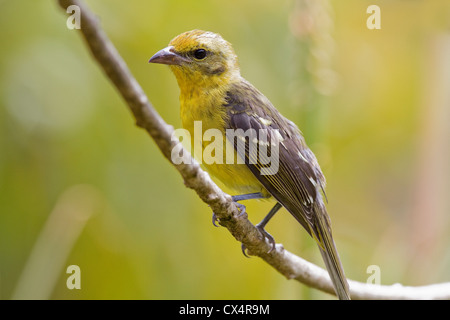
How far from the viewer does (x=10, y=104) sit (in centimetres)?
395

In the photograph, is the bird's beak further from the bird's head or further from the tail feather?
the tail feather

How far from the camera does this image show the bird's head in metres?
2.81

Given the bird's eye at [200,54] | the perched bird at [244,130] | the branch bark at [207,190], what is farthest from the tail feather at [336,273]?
the bird's eye at [200,54]

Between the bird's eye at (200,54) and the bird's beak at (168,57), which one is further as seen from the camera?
the bird's eye at (200,54)

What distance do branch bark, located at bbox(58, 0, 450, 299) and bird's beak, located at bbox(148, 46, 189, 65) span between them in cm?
86

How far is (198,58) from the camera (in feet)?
9.48

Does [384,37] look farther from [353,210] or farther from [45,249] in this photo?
[45,249]

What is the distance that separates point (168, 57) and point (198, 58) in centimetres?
19

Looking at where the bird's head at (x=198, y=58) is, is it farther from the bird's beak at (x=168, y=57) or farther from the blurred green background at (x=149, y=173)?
the blurred green background at (x=149, y=173)

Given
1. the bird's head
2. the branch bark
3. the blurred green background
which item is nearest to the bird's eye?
the bird's head

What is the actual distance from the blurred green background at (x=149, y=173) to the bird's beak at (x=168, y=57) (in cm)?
112

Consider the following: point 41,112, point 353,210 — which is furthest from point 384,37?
point 41,112

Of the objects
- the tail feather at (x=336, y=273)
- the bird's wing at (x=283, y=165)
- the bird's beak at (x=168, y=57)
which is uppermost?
the bird's beak at (x=168, y=57)

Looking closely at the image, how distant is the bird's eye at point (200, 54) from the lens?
288cm
